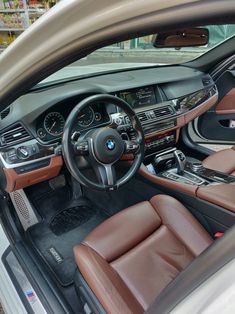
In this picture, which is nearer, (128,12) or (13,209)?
(128,12)

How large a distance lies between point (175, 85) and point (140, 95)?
341mm

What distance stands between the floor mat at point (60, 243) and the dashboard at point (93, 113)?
44 cm

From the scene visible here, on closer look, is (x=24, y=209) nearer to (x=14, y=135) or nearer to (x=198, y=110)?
(x=14, y=135)

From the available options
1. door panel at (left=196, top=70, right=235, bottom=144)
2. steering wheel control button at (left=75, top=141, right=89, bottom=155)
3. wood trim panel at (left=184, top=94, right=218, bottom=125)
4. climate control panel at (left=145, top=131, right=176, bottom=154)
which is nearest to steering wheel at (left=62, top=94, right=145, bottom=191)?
steering wheel control button at (left=75, top=141, right=89, bottom=155)

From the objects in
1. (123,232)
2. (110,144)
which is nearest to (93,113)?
(110,144)

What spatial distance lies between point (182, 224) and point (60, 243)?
84 centimetres

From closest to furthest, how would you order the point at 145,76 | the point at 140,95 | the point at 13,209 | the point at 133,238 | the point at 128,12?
the point at 128,12 → the point at 133,238 → the point at 13,209 → the point at 140,95 → the point at 145,76

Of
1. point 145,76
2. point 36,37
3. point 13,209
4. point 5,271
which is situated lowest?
point 5,271

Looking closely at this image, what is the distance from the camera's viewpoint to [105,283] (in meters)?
1.05

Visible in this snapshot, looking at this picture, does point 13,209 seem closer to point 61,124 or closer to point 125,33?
point 61,124

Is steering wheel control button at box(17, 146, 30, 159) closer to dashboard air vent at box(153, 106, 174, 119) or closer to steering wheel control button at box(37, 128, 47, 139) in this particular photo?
steering wheel control button at box(37, 128, 47, 139)

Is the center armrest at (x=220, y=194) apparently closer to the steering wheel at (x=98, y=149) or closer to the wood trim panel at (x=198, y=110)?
the steering wheel at (x=98, y=149)

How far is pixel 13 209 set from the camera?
1.83 m

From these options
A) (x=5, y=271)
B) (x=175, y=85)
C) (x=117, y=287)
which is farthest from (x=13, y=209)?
(x=175, y=85)
